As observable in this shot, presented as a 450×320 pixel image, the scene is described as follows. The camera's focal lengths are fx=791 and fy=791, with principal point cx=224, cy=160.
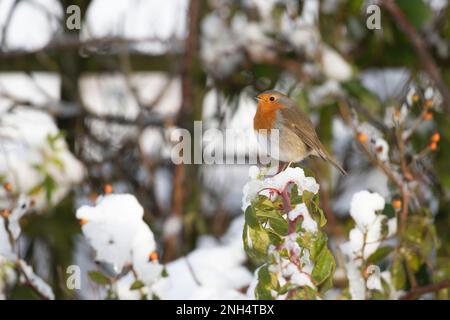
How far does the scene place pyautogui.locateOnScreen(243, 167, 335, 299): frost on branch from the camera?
1275mm

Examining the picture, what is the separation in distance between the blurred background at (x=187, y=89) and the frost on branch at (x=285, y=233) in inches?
54.2

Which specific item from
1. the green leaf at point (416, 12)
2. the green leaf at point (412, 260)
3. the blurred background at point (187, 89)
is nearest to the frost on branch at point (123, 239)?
the green leaf at point (412, 260)

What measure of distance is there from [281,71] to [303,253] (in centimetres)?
199

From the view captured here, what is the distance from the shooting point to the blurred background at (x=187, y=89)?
2.91 meters

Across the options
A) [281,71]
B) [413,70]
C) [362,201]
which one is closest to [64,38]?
[281,71]

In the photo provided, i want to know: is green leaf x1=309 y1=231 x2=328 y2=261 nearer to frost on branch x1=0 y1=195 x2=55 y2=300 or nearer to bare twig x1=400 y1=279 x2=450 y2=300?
bare twig x1=400 y1=279 x2=450 y2=300

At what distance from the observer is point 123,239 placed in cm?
161

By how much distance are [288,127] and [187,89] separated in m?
1.43

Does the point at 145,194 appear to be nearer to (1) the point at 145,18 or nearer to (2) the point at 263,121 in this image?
(1) the point at 145,18

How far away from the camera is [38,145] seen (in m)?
2.92

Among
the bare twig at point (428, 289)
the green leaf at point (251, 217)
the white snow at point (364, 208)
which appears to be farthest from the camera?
the white snow at point (364, 208)

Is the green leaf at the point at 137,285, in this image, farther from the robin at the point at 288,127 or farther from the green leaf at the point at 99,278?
the robin at the point at 288,127
